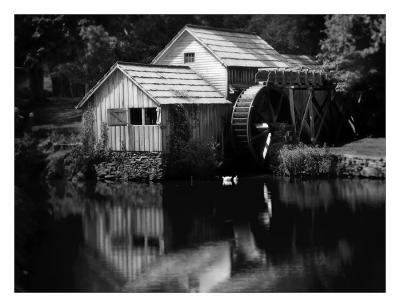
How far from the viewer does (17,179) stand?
1736 centimetres

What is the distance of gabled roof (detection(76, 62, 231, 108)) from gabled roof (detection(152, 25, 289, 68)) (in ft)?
3.99

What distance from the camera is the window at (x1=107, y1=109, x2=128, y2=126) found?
27.3m

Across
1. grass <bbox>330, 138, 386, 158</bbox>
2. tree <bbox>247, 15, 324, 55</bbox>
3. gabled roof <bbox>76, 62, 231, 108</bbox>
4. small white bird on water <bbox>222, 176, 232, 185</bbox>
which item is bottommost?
small white bird on water <bbox>222, 176, 232, 185</bbox>

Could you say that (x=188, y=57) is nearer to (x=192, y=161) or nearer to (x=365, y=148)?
(x=192, y=161)

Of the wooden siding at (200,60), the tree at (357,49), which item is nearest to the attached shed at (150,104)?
the wooden siding at (200,60)

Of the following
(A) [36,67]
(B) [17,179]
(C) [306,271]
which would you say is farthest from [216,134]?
(C) [306,271]

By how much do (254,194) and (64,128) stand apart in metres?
11.5

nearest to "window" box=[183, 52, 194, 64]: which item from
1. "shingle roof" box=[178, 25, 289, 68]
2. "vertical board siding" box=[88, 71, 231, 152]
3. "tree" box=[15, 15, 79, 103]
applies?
"shingle roof" box=[178, 25, 289, 68]

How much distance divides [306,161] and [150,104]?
548 centimetres

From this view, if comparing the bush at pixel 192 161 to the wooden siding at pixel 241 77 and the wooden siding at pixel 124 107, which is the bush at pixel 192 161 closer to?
the wooden siding at pixel 124 107

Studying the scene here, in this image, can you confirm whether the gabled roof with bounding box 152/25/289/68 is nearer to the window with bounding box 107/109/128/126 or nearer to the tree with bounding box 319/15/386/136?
the tree with bounding box 319/15/386/136

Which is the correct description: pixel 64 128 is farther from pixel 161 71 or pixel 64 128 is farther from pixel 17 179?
pixel 17 179

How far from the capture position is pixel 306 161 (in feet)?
85.5

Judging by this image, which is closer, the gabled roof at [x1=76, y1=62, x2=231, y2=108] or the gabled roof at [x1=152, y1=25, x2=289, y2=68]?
the gabled roof at [x1=76, y1=62, x2=231, y2=108]
